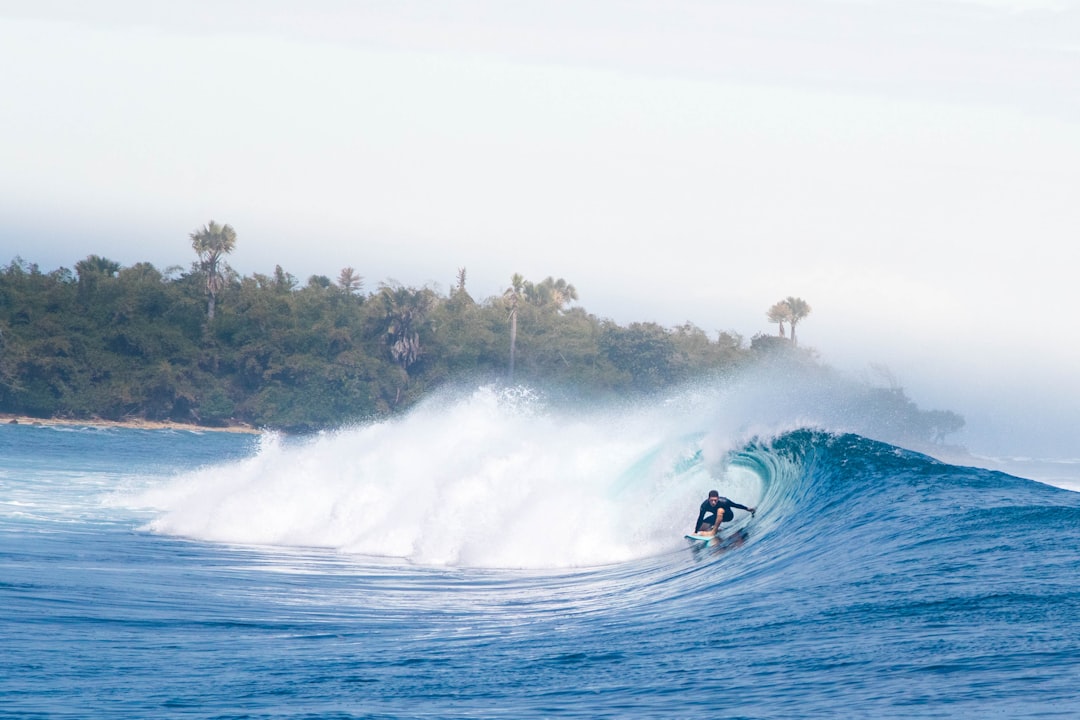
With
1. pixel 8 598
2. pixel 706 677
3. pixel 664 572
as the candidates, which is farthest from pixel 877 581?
pixel 8 598

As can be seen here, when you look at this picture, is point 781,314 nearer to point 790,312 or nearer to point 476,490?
point 790,312

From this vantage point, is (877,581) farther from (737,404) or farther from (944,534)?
(737,404)

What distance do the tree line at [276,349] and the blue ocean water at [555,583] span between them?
2437 inches

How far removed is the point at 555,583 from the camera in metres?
15.3

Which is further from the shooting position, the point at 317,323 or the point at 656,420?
the point at 317,323

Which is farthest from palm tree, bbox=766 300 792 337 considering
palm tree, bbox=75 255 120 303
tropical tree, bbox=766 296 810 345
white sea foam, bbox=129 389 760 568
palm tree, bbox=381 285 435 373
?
white sea foam, bbox=129 389 760 568

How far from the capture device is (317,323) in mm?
95438

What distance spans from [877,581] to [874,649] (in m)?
2.51

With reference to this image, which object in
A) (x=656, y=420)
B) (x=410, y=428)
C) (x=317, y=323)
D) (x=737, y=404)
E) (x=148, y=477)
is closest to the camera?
(x=737, y=404)

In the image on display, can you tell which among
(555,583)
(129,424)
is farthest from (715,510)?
(129,424)

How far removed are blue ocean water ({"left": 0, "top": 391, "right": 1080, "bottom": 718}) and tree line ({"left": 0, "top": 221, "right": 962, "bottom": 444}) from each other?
203 ft

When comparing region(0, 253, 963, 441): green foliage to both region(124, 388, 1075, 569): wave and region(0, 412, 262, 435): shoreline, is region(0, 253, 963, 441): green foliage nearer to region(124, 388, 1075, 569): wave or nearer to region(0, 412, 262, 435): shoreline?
region(0, 412, 262, 435): shoreline

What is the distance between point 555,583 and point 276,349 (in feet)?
259

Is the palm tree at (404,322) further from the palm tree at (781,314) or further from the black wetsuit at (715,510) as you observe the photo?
the black wetsuit at (715,510)
